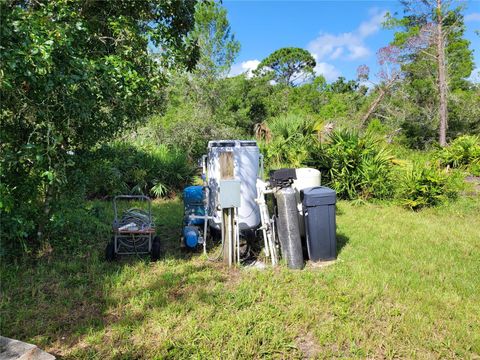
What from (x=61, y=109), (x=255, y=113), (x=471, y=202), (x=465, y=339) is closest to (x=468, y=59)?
(x=255, y=113)

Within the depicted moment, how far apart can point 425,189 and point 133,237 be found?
230 inches

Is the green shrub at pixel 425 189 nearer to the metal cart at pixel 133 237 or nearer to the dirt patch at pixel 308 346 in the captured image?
the dirt patch at pixel 308 346

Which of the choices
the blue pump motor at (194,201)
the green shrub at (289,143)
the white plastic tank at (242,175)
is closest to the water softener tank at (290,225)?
the white plastic tank at (242,175)

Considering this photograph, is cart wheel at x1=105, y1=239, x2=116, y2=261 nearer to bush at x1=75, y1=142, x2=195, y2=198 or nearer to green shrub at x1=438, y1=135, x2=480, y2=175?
bush at x1=75, y1=142, x2=195, y2=198

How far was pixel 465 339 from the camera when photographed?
2.73 meters

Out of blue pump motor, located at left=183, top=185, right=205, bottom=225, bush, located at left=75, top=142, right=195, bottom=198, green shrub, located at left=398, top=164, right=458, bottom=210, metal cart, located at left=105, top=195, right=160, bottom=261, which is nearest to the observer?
metal cart, located at left=105, top=195, right=160, bottom=261

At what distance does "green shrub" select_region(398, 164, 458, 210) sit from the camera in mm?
6926

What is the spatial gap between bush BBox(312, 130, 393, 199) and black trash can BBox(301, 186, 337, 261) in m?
3.51

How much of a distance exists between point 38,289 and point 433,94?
1665 cm

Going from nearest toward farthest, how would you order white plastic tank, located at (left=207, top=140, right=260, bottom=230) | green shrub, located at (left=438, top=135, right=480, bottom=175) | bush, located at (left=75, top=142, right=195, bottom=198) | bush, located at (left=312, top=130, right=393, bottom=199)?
white plastic tank, located at (left=207, top=140, right=260, bottom=230)
bush, located at (left=312, top=130, right=393, bottom=199)
bush, located at (left=75, top=142, right=195, bottom=198)
green shrub, located at (left=438, top=135, right=480, bottom=175)

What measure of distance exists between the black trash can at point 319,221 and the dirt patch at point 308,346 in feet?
5.20

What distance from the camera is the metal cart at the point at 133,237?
4211mm

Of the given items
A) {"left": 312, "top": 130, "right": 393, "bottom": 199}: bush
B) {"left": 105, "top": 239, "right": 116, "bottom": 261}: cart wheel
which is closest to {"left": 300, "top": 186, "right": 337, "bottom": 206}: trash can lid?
{"left": 105, "top": 239, "right": 116, "bottom": 261}: cart wheel

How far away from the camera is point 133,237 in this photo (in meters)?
4.34
